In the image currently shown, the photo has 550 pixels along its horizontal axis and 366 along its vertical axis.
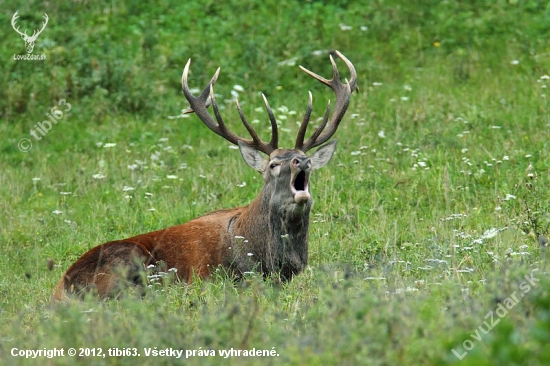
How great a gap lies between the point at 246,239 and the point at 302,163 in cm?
93

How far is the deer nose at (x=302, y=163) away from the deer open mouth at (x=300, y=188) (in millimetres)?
73

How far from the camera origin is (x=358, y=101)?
1236cm

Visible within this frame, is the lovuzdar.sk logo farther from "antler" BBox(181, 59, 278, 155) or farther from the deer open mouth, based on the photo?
the deer open mouth

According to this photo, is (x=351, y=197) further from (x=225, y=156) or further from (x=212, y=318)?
(x=212, y=318)

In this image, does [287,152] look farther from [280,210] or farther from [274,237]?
[274,237]

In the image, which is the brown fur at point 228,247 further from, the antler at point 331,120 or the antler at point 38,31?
the antler at point 38,31

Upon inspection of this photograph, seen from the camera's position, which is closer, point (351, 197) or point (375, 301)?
point (375, 301)

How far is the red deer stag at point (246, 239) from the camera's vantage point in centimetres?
780

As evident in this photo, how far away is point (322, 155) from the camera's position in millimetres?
8422

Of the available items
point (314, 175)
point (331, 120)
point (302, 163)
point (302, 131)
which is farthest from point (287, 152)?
point (314, 175)

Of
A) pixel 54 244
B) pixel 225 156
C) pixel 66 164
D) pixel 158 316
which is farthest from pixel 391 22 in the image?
pixel 158 316

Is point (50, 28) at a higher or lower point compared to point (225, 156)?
higher

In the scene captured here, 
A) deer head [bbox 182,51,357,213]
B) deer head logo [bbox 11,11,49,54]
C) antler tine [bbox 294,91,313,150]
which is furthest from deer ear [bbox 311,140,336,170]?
deer head logo [bbox 11,11,49,54]

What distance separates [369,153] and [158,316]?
5.39 metres
